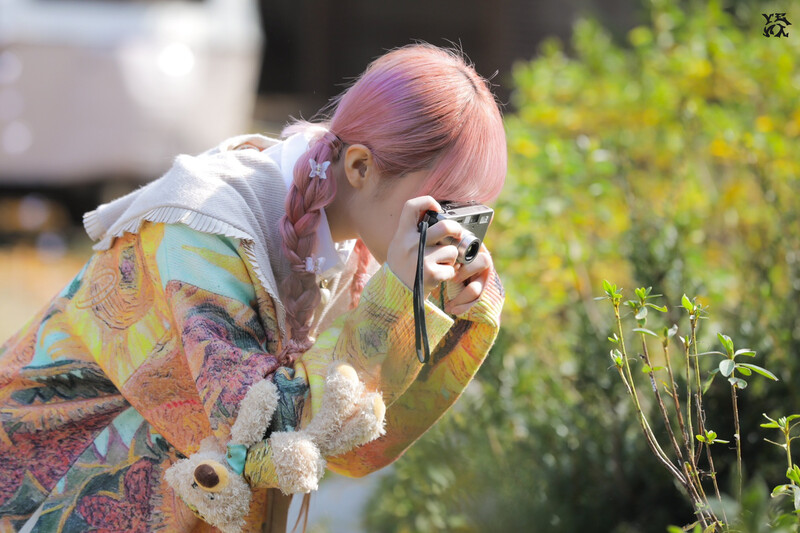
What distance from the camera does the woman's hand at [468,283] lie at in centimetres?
141

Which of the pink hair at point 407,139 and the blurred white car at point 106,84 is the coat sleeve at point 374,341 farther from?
the blurred white car at point 106,84

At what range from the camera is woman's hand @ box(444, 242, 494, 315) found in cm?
141

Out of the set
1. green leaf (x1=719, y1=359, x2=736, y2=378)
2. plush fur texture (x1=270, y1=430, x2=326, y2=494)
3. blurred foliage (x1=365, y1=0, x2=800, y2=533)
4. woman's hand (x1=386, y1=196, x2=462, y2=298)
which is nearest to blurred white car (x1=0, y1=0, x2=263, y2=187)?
blurred foliage (x1=365, y1=0, x2=800, y2=533)

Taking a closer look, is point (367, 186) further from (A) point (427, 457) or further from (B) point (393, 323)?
(A) point (427, 457)

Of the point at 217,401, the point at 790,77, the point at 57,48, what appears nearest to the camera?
the point at 217,401

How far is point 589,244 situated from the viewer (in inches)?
108

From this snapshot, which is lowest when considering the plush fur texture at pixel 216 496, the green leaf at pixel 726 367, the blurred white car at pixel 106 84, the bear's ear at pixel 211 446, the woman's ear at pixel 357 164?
the blurred white car at pixel 106 84

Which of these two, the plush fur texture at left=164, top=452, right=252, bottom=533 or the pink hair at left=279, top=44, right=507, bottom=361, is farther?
the pink hair at left=279, top=44, right=507, bottom=361

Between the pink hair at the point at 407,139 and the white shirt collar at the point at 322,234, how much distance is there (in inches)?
1.3

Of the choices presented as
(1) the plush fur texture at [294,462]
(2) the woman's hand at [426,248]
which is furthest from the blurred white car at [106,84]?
(1) the plush fur texture at [294,462]

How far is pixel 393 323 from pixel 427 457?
1058mm

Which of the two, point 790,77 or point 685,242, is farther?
point 790,77

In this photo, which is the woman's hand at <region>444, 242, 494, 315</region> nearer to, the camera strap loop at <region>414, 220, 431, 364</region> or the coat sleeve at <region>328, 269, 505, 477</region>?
the coat sleeve at <region>328, 269, 505, 477</region>

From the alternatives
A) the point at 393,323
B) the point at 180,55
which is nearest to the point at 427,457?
the point at 393,323
